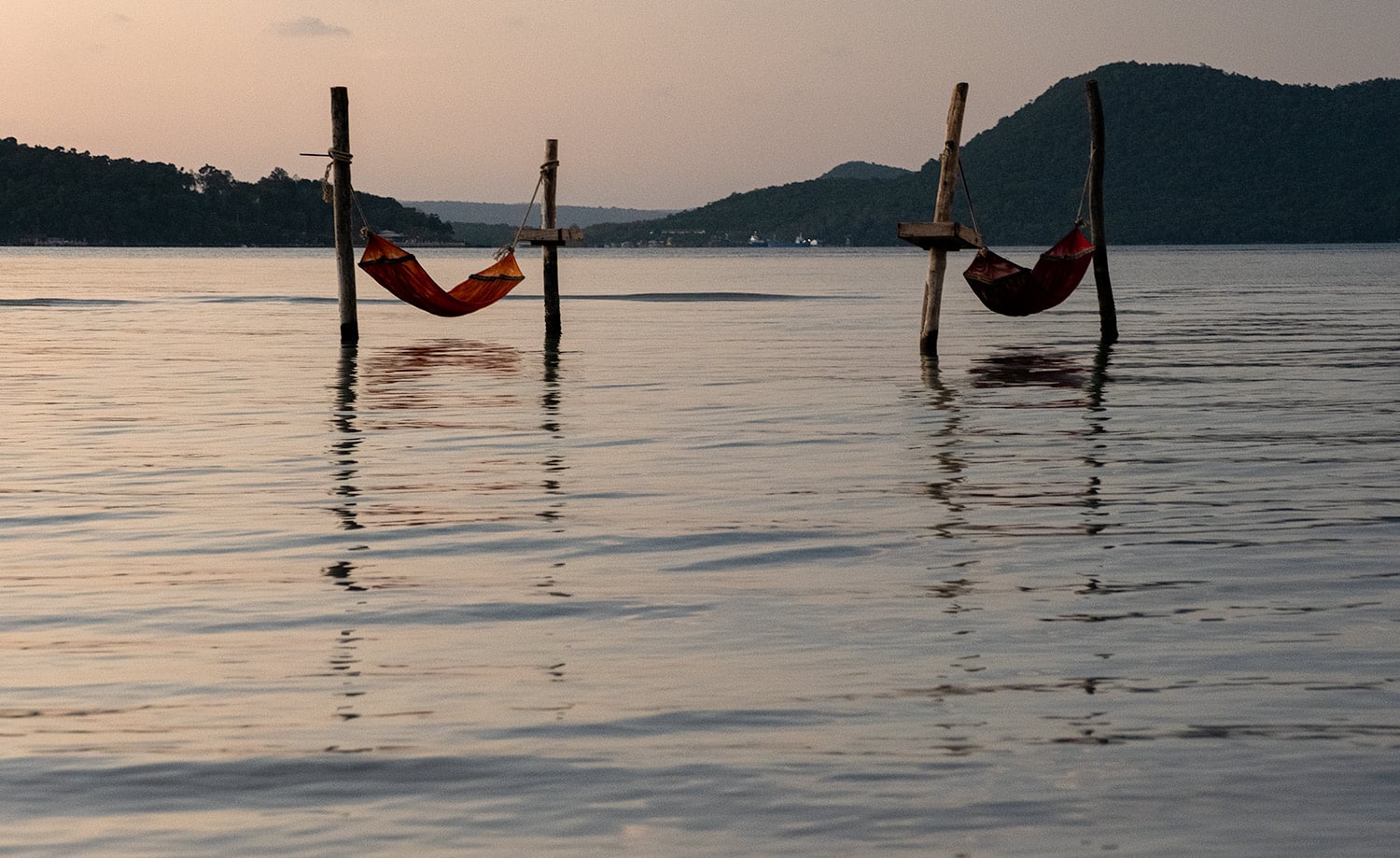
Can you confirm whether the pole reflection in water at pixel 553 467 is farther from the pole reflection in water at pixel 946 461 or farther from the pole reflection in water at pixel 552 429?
the pole reflection in water at pixel 946 461

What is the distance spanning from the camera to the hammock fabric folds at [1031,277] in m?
21.2

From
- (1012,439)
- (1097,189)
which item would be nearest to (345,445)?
(1012,439)

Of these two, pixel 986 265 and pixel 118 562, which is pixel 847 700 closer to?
pixel 118 562

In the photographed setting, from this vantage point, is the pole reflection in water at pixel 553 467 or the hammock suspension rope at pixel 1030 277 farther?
the hammock suspension rope at pixel 1030 277

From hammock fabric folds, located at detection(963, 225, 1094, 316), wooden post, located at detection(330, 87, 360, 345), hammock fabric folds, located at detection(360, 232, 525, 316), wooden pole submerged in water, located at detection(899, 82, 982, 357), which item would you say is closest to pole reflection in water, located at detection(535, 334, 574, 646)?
hammock fabric folds, located at detection(360, 232, 525, 316)

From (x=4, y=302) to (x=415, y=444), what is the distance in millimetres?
32883

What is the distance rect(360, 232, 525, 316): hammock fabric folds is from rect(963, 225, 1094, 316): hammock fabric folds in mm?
5894

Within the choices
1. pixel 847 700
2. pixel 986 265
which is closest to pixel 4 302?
pixel 986 265

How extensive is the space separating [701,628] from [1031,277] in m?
15.9

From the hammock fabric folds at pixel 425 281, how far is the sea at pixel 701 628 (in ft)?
21.4

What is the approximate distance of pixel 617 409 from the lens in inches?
620

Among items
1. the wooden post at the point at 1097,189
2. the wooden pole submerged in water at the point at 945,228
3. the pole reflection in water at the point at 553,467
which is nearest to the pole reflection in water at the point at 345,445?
the pole reflection in water at the point at 553,467

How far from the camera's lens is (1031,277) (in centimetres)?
2145

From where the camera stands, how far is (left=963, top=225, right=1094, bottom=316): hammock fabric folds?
21.2 m
